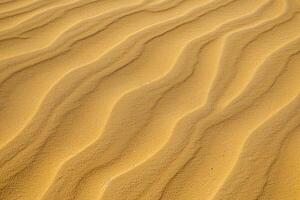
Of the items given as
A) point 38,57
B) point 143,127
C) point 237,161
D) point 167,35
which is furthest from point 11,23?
point 237,161

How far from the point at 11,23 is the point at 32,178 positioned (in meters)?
1.36

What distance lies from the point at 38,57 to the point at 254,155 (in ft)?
4.40

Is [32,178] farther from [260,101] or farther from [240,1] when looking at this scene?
[240,1]

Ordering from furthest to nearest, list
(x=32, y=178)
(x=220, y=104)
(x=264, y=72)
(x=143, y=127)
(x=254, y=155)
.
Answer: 1. (x=264, y=72)
2. (x=220, y=104)
3. (x=143, y=127)
4. (x=254, y=155)
5. (x=32, y=178)

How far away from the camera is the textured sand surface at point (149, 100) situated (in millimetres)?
1826

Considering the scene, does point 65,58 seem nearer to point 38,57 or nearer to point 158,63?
point 38,57

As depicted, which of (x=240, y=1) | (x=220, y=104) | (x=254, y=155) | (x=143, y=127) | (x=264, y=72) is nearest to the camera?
(x=254, y=155)

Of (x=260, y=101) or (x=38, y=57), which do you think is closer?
(x=260, y=101)

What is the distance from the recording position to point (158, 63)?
251 centimetres

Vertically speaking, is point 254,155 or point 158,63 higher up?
point 158,63

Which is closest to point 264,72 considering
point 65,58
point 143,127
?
point 143,127

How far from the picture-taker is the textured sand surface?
183cm

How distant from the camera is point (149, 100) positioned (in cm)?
224

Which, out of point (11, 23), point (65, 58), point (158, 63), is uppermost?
point (11, 23)
